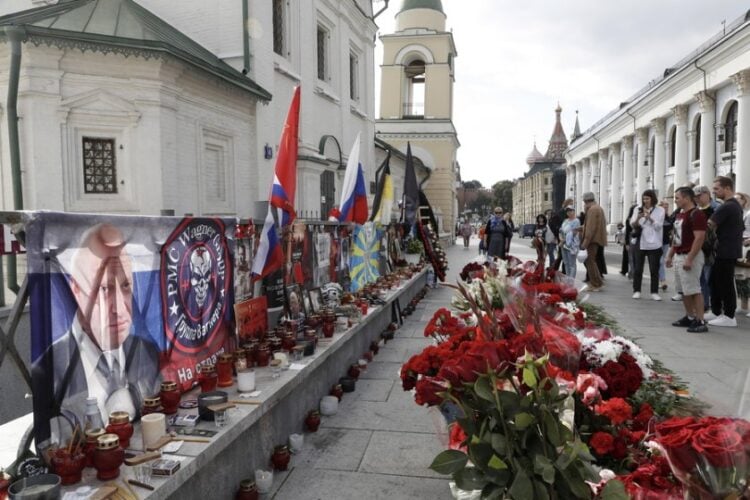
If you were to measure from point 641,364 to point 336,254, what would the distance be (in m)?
5.02

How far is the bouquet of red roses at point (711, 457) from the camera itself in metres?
1.42

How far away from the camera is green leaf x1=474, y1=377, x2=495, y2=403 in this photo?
6.84ft

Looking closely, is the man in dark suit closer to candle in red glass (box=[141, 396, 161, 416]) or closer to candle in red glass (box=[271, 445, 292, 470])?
candle in red glass (box=[141, 396, 161, 416])

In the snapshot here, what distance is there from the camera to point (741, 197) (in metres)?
10.6

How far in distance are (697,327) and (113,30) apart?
436 inches

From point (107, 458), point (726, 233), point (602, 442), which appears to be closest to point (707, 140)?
point (726, 233)

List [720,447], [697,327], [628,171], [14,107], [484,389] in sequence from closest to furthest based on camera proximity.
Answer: [720,447], [484,389], [697,327], [14,107], [628,171]

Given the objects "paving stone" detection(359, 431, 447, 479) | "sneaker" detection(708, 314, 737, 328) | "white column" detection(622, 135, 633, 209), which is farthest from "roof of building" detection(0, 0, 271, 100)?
"white column" detection(622, 135, 633, 209)

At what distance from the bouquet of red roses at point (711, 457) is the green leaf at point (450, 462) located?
2.65ft

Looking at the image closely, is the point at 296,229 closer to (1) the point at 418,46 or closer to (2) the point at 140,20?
(2) the point at 140,20

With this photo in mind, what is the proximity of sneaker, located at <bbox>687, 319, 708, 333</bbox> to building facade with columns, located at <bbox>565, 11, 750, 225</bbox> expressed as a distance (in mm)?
22177

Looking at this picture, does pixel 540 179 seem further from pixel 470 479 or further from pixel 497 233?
pixel 470 479

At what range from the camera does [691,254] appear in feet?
24.4

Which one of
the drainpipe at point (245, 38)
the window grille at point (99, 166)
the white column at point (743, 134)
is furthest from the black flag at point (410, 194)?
the white column at point (743, 134)
